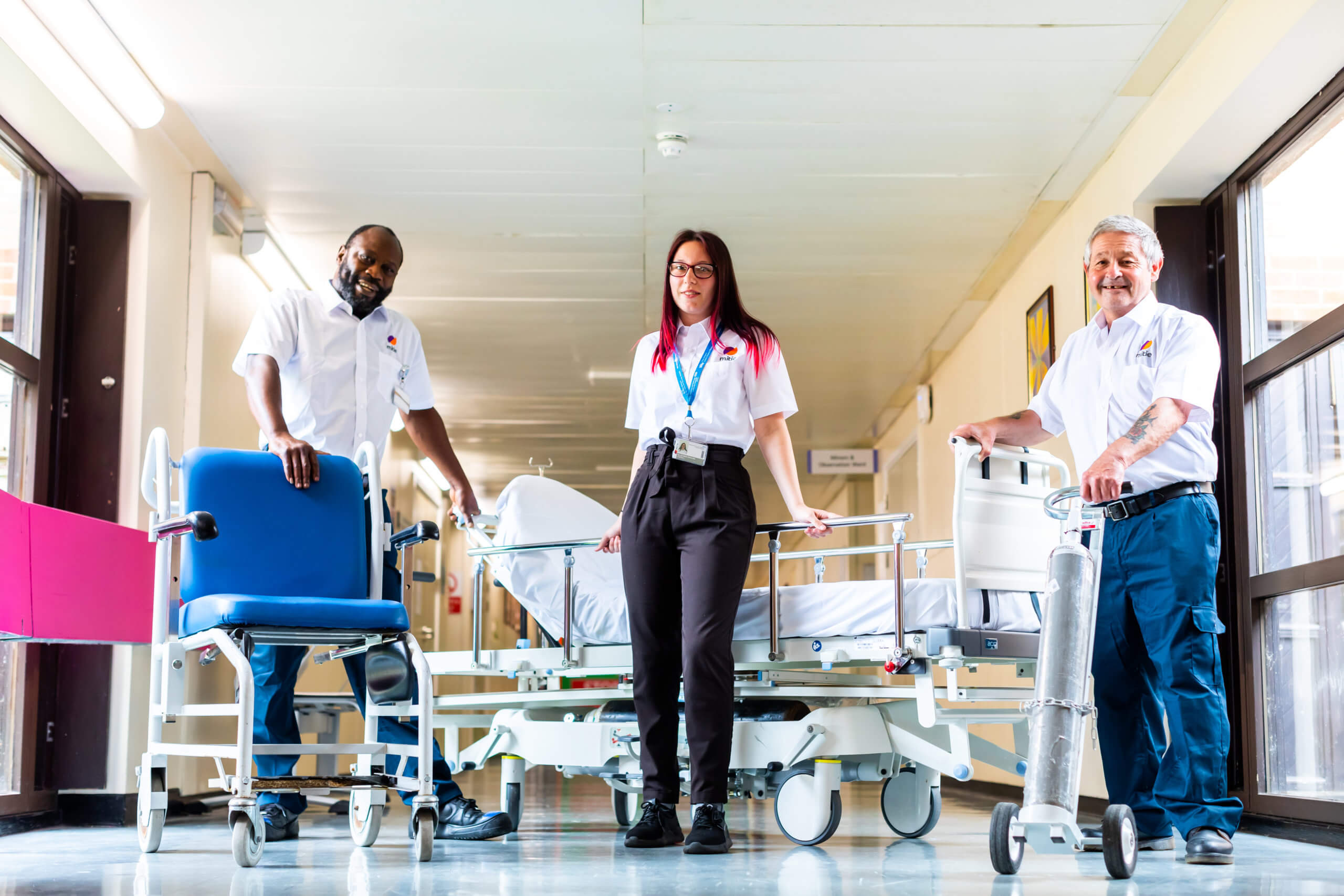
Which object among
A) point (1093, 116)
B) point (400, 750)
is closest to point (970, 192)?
point (1093, 116)

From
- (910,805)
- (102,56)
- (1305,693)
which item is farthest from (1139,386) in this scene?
(102,56)

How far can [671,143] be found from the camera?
204 inches

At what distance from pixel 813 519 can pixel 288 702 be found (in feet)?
5.35

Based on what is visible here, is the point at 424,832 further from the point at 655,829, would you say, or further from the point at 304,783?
the point at 655,829

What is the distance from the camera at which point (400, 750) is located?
10.3ft

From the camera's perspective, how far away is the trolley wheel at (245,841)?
289cm

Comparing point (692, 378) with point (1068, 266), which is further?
point (1068, 266)

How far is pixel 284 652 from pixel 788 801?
5.00ft

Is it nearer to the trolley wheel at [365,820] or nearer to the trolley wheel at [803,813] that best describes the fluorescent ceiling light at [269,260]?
the trolley wheel at [365,820]

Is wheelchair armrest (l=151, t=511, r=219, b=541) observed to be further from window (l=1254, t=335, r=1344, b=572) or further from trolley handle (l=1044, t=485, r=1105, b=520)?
window (l=1254, t=335, r=1344, b=572)

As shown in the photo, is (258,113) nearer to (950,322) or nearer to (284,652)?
(284,652)

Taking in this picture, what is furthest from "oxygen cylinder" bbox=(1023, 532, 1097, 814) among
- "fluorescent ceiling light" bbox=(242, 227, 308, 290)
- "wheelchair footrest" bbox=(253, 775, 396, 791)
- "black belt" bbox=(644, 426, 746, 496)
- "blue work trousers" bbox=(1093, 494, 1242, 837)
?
"fluorescent ceiling light" bbox=(242, 227, 308, 290)

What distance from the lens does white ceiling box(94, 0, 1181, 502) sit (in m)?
4.29

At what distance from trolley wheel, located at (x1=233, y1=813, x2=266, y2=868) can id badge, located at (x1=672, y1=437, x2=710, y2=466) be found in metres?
1.35
